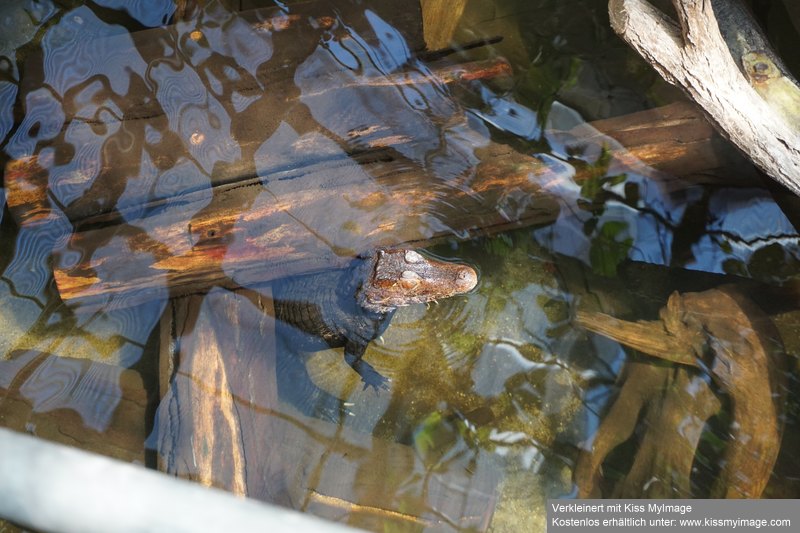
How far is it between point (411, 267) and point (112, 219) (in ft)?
5.28

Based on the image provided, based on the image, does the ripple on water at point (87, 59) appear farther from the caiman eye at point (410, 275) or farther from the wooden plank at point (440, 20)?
the caiman eye at point (410, 275)

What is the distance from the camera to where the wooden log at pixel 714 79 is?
260cm

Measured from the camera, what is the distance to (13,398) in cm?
302

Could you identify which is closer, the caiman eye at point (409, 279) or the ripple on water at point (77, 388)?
the ripple on water at point (77, 388)

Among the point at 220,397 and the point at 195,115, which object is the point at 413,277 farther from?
the point at 195,115

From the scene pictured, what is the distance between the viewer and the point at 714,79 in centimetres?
261

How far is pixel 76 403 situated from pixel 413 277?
6.45 feet

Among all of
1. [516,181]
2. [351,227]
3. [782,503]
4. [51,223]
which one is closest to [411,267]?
[351,227]

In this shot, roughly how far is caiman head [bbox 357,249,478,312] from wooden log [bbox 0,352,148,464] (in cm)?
142

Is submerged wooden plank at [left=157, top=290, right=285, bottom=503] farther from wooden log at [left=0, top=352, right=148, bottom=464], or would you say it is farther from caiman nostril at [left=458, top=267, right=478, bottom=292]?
caiman nostril at [left=458, top=267, right=478, bottom=292]

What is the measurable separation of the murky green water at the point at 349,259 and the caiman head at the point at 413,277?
4.6 inches

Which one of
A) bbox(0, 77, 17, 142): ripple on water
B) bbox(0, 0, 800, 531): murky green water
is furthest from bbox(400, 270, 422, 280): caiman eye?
bbox(0, 77, 17, 142): ripple on water

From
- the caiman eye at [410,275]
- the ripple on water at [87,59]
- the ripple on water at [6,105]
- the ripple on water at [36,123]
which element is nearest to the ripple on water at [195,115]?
the ripple on water at [87,59]

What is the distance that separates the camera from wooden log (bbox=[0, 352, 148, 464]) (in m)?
2.91
